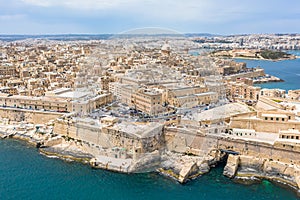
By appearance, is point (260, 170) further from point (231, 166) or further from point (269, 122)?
point (269, 122)

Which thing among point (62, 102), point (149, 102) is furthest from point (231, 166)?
point (62, 102)

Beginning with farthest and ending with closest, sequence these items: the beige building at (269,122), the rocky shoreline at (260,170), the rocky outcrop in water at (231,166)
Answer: the beige building at (269,122)
the rocky outcrop in water at (231,166)
the rocky shoreline at (260,170)

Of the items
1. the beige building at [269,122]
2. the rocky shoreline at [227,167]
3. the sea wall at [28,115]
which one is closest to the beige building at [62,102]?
the sea wall at [28,115]

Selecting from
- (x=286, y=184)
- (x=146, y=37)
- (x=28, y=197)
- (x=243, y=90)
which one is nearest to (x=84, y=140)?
(x=28, y=197)

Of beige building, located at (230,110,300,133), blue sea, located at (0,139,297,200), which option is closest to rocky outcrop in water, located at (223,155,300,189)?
blue sea, located at (0,139,297,200)

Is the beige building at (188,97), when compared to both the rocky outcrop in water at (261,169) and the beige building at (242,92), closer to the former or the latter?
the beige building at (242,92)

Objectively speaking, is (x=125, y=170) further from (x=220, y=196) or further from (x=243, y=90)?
(x=243, y=90)

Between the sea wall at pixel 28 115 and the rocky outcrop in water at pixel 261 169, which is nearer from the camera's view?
the rocky outcrop in water at pixel 261 169


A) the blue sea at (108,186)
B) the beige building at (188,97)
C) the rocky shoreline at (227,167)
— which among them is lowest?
the blue sea at (108,186)
